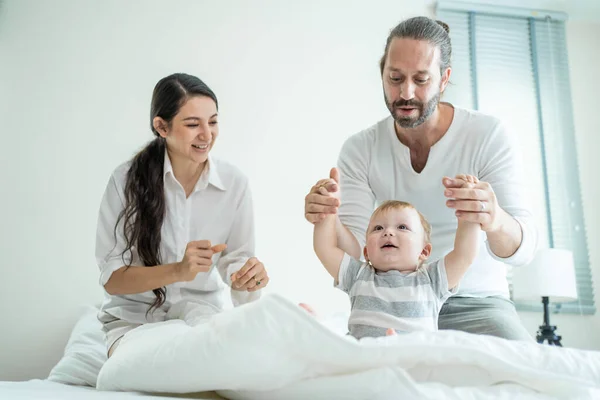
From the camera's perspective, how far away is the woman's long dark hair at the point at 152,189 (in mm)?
1806

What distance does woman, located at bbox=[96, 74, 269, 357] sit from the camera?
1.79 m

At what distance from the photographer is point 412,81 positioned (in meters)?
1.79

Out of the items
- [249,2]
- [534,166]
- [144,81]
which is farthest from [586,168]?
[144,81]

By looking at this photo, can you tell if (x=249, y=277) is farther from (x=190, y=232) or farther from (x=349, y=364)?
(x=349, y=364)

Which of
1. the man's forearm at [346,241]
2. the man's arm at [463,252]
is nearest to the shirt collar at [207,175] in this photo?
the man's forearm at [346,241]

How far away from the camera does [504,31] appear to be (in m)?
3.70

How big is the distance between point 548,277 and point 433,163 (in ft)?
5.05

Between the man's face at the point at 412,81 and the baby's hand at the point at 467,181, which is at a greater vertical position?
the man's face at the point at 412,81

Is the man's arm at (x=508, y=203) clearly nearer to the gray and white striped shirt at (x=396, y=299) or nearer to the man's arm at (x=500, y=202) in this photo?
the man's arm at (x=500, y=202)

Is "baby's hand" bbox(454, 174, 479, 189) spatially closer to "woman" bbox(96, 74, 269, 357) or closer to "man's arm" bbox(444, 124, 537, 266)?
"man's arm" bbox(444, 124, 537, 266)

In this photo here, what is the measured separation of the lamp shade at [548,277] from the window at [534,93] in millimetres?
387

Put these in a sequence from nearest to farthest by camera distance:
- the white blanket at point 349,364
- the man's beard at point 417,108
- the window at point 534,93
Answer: the white blanket at point 349,364, the man's beard at point 417,108, the window at point 534,93

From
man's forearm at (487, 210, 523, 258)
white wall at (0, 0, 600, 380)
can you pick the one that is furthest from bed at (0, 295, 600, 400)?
white wall at (0, 0, 600, 380)

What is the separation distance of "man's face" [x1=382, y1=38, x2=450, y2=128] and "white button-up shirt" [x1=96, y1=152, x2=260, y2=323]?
0.53m
